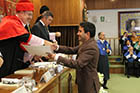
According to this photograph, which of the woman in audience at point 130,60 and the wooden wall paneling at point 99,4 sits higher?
the wooden wall paneling at point 99,4

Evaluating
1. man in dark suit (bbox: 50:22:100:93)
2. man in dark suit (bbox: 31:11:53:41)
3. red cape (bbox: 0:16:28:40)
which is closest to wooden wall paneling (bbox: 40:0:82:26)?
man in dark suit (bbox: 31:11:53:41)

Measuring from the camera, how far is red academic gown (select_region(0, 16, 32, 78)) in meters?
1.84

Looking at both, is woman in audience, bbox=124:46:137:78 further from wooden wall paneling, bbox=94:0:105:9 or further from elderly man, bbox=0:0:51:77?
elderly man, bbox=0:0:51:77

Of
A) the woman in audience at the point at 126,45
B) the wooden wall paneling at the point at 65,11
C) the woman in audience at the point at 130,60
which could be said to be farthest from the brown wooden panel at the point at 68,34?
the woman in audience at the point at 126,45

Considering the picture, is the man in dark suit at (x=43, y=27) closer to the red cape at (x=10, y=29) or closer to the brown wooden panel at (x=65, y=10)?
the red cape at (x=10, y=29)

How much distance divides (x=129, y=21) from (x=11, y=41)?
835 cm

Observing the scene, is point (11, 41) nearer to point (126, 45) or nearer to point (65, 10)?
point (65, 10)

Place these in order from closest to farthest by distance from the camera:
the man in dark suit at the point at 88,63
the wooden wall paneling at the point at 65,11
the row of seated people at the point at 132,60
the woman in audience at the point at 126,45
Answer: the man in dark suit at the point at 88,63 → the wooden wall paneling at the point at 65,11 → the row of seated people at the point at 132,60 → the woman in audience at the point at 126,45

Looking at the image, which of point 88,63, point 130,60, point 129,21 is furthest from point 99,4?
point 88,63

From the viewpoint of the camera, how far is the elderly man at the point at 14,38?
1.85 m

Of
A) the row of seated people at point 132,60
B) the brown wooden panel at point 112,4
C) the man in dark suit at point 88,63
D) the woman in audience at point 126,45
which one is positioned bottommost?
the row of seated people at point 132,60

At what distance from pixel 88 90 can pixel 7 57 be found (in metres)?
0.98

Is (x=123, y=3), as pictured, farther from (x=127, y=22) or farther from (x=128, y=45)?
(x=128, y=45)

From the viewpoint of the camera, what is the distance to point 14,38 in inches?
77.3
